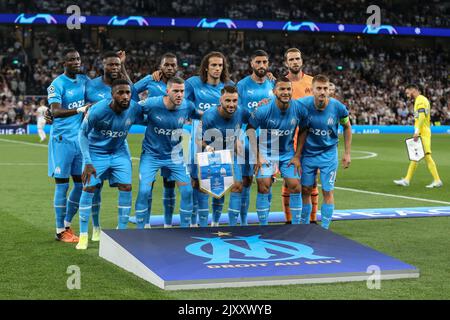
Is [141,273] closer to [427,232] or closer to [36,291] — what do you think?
[36,291]

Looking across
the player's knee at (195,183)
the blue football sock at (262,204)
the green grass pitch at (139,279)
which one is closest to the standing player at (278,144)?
the blue football sock at (262,204)

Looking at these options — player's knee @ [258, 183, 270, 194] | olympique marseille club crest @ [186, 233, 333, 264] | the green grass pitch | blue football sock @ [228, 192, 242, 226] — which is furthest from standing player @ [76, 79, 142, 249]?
player's knee @ [258, 183, 270, 194]

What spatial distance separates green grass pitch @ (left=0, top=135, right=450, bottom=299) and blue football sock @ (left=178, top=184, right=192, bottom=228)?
3.57ft

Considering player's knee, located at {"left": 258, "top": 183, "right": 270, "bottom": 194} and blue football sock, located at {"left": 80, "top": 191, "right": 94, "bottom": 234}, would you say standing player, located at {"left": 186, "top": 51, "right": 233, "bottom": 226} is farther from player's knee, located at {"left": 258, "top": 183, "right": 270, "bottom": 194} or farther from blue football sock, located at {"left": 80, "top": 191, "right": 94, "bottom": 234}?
blue football sock, located at {"left": 80, "top": 191, "right": 94, "bottom": 234}

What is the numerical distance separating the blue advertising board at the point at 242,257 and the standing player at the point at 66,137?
4.85 feet

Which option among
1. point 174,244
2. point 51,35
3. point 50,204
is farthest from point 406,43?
point 174,244

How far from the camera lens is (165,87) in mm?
9672

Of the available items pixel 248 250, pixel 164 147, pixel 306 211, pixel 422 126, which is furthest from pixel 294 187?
pixel 422 126

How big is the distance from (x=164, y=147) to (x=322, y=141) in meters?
1.93

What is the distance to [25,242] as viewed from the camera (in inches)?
349

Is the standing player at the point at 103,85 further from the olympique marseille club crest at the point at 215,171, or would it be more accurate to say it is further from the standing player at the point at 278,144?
the standing player at the point at 278,144

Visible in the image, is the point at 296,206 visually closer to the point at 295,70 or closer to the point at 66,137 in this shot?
the point at 295,70

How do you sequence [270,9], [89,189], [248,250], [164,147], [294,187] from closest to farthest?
A: [248,250]
[89,189]
[164,147]
[294,187]
[270,9]
